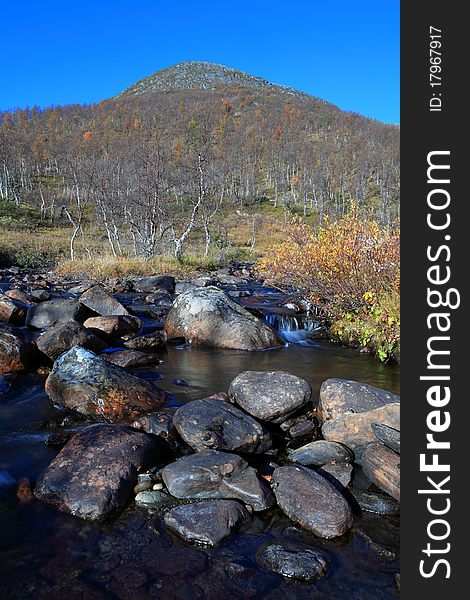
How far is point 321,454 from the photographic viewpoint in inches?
205

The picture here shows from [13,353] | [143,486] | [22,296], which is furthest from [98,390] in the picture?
[22,296]

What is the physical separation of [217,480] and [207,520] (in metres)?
0.56

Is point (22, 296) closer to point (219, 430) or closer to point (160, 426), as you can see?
point (160, 426)

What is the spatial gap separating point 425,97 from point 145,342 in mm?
8620

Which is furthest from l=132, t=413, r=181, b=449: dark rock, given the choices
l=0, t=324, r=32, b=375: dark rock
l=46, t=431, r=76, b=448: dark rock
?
l=0, t=324, r=32, b=375: dark rock

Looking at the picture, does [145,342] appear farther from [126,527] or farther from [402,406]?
[402,406]

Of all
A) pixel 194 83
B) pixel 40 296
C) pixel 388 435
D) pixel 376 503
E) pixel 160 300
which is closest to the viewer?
pixel 376 503

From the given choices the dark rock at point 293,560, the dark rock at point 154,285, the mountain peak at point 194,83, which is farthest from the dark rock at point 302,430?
the mountain peak at point 194,83

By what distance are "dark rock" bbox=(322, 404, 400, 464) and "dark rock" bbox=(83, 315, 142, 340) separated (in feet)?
21.9

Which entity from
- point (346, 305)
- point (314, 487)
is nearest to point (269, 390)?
point (314, 487)

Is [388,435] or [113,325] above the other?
[113,325]

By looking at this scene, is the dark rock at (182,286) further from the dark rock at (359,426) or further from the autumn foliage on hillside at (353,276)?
the dark rock at (359,426)

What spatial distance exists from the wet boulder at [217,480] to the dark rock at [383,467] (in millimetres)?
1159

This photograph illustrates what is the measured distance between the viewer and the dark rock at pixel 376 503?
4.33 metres
